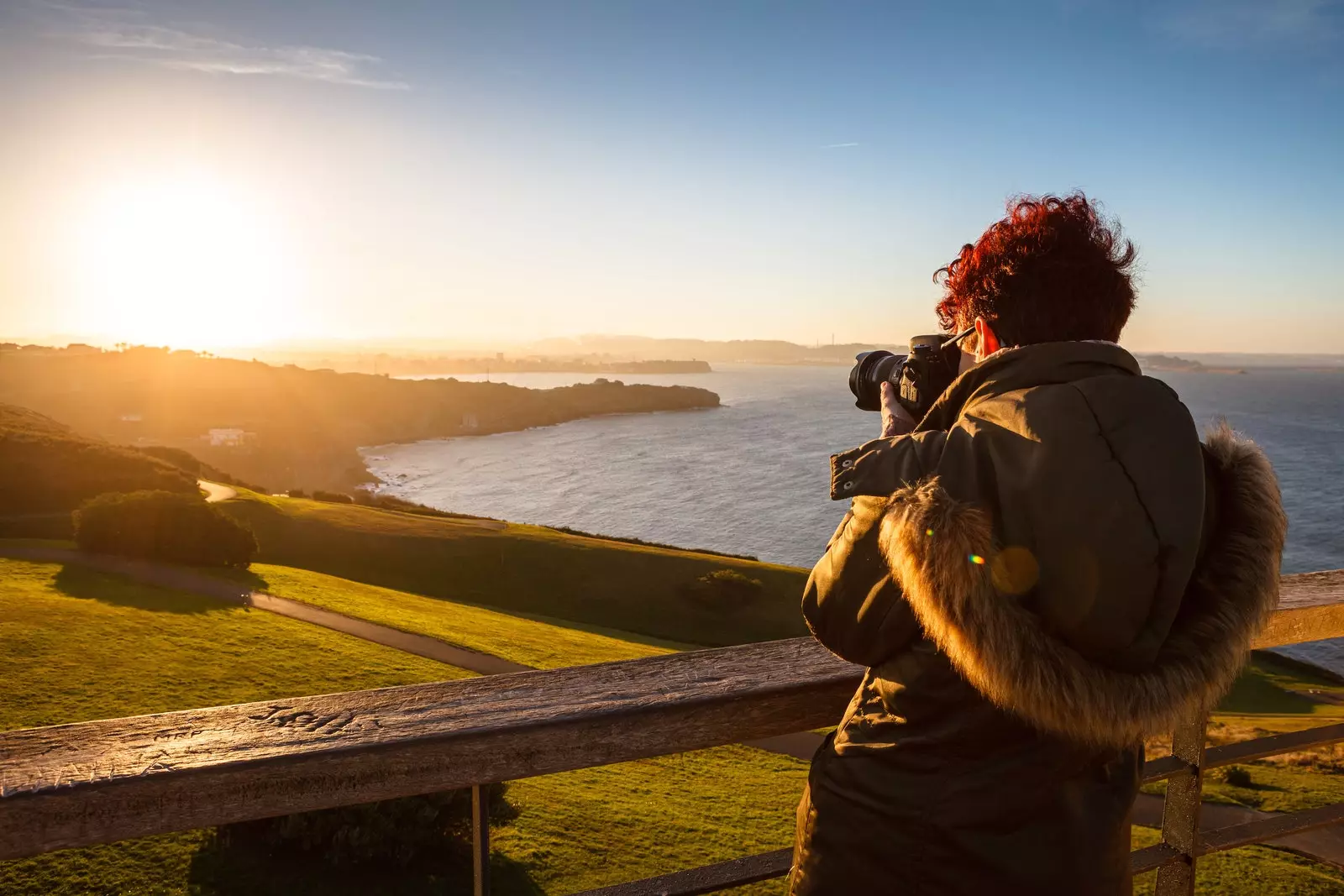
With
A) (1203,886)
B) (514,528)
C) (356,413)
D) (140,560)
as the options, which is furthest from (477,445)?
(1203,886)

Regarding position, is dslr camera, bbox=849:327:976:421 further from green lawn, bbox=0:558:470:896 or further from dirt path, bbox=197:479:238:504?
dirt path, bbox=197:479:238:504

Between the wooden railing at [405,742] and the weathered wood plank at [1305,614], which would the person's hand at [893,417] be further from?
the weathered wood plank at [1305,614]

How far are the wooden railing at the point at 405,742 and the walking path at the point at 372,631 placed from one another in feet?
28.2

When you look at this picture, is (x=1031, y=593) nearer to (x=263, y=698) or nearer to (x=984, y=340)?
(x=984, y=340)

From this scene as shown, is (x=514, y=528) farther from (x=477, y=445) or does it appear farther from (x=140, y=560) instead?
(x=477, y=445)

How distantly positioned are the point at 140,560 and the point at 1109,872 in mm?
27494

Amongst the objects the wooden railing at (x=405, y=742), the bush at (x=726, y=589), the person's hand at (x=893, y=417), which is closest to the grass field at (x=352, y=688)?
the wooden railing at (x=405, y=742)

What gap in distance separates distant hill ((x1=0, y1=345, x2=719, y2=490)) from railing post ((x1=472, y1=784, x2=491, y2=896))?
91831 millimetres

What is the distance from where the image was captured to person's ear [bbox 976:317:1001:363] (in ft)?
5.55

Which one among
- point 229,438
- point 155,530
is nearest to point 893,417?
point 155,530

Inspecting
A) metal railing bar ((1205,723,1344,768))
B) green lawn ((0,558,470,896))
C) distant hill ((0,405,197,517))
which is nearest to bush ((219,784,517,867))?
green lawn ((0,558,470,896))

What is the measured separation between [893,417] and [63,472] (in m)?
40.1

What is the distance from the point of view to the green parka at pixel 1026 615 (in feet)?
4.22

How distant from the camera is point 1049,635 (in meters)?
1.38
